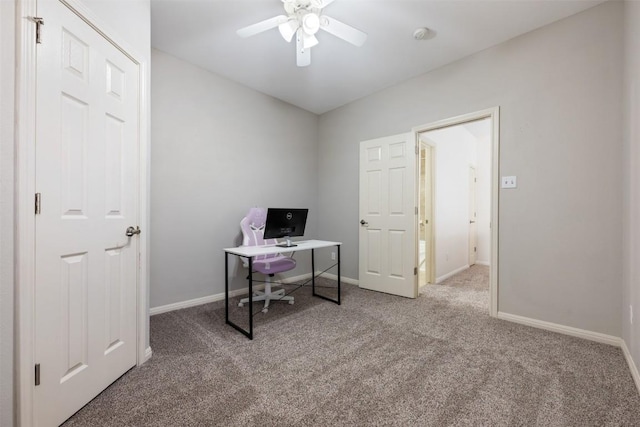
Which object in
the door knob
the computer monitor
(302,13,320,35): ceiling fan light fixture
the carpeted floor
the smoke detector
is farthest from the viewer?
the computer monitor

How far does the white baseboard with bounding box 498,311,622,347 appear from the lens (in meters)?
2.15

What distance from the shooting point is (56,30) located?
1288 millimetres

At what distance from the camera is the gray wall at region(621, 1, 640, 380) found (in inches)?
66.7

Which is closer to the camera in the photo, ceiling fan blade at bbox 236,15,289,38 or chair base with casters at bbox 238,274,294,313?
ceiling fan blade at bbox 236,15,289,38

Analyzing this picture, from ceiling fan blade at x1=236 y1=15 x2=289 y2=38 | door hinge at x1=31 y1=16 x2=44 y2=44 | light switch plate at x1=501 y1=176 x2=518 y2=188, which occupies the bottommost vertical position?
light switch plate at x1=501 y1=176 x2=518 y2=188

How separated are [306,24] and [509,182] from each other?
2.36m

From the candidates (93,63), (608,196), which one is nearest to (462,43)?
(608,196)

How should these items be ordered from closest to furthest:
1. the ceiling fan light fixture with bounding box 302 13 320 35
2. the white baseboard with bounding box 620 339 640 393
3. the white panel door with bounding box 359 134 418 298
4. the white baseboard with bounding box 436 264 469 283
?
the white baseboard with bounding box 620 339 640 393
the ceiling fan light fixture with bounding box 302 13 320 35
the white panel door with bounding box 359 134 418 298
the white baseboard with bounding box 436 264 469 283

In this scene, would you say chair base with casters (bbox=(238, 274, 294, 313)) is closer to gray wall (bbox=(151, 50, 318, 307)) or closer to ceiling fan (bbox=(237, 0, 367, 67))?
gray wall (bbox=(151, 50, 318, 307))

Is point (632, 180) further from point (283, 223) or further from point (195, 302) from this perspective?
point (195, 302)

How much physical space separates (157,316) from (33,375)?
64.0 inches

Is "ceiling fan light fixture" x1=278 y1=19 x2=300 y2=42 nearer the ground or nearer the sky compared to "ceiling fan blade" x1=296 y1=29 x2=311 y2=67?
nearer the sky

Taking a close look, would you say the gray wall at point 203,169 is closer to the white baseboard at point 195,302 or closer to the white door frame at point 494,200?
the white baseboard at point 195,302

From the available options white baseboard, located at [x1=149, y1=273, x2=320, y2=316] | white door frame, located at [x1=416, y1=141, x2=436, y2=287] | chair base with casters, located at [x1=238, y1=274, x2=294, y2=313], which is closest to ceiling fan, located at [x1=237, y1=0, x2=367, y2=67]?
chair base with casters, located at [x1=238, y1=274, x2=294, y2=313]
